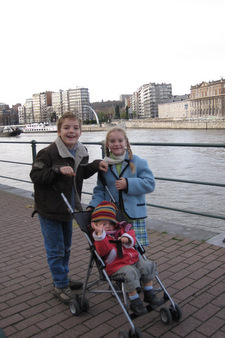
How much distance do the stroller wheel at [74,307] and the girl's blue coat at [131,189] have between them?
0.78 meters

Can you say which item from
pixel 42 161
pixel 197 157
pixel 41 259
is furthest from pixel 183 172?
pixel 42 161

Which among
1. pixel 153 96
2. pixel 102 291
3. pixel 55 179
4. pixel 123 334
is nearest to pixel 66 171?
pixel 55 179

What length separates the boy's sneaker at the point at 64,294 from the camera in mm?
3168

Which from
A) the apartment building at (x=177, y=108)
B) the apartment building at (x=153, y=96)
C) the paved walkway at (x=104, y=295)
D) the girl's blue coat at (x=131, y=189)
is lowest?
the paved walkway at (x=104, y=295)

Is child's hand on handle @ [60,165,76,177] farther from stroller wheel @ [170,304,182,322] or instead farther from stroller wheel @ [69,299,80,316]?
stroller wheel @ [170,304,182,322]

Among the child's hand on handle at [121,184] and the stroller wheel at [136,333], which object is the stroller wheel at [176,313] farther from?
the child's hand on handle at [121,184]

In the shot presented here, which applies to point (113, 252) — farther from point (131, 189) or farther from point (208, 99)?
point (208, 99)

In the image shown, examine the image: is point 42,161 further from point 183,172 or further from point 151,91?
point 151,91

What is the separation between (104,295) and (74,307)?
445 millimetres

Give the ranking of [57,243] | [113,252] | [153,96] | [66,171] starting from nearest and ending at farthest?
[113,252], [66,171], [57,243], [153,96]

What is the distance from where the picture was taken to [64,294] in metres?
3.21

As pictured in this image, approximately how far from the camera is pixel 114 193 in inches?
123

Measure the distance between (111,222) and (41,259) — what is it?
178 centimetres

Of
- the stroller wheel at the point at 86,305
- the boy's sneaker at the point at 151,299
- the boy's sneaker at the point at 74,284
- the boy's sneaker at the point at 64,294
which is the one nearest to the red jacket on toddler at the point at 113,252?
the boy's sneaker at the point at 151,299
